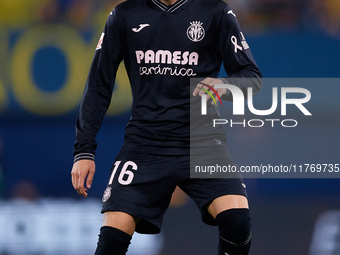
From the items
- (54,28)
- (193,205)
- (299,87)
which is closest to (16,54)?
(54,28)

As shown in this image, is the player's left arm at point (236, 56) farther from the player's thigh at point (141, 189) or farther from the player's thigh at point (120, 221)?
the player's thigh at point (120, 221)

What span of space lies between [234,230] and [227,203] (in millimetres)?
133

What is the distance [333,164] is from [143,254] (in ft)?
5.67

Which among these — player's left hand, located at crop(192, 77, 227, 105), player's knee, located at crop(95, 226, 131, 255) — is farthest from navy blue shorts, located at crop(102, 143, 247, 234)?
player's left hand, located at crop(192, 77, 227, 105)

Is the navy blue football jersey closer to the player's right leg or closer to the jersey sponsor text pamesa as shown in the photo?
the jersey sponsor text pamesa

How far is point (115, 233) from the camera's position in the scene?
286 centimetres

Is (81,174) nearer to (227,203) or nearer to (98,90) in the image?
(98,90)

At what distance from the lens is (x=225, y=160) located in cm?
306

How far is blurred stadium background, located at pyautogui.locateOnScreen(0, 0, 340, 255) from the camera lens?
476 centimetres

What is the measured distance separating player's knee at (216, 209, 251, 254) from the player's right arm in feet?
2.42

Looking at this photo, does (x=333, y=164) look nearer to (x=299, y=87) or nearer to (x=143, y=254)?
(x=299, y=87)

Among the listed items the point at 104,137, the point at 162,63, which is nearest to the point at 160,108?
the point at 162,63

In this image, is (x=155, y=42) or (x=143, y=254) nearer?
(x=155, y=42)

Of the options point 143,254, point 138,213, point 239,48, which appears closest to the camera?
point 138,213
